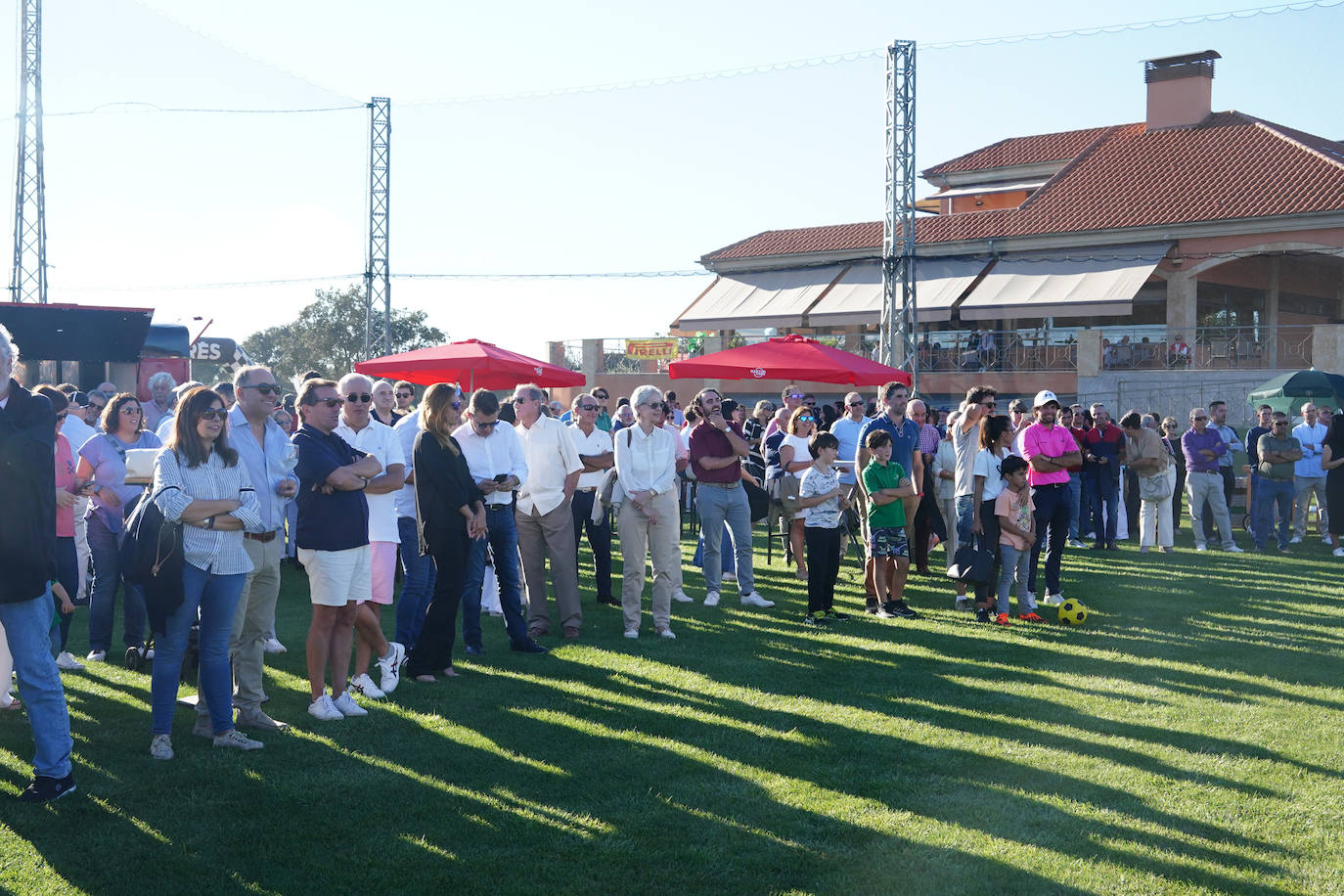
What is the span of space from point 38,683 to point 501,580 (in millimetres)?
3642

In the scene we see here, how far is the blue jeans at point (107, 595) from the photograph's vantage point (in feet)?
25.6

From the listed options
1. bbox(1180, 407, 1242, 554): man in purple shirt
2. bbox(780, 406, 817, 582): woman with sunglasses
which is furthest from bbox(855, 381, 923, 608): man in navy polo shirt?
bbox(1180, 407, 1242, 554): man in purple shirt

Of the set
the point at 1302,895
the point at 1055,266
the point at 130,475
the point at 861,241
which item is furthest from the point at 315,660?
the point at 861,241

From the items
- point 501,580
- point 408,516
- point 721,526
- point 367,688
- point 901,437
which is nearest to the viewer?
point 367,688

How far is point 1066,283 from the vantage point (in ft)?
97.3

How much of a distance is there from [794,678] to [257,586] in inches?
132

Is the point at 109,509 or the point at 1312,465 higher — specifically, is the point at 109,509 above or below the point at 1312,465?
below

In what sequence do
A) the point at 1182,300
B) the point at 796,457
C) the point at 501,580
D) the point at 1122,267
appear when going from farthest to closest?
the point at 1182,300 < the point at 1122,267 < the point at 796,457 < the point at 501,580

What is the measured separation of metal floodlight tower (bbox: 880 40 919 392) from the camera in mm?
21641

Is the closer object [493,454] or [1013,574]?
[493,454]

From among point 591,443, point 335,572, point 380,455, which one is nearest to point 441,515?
point 380,455

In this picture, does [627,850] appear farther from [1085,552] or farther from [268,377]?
[1085,552]

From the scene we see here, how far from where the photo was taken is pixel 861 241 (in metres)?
35.8

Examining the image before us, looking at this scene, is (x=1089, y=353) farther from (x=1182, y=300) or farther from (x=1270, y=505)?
(x=1270, y=505)
